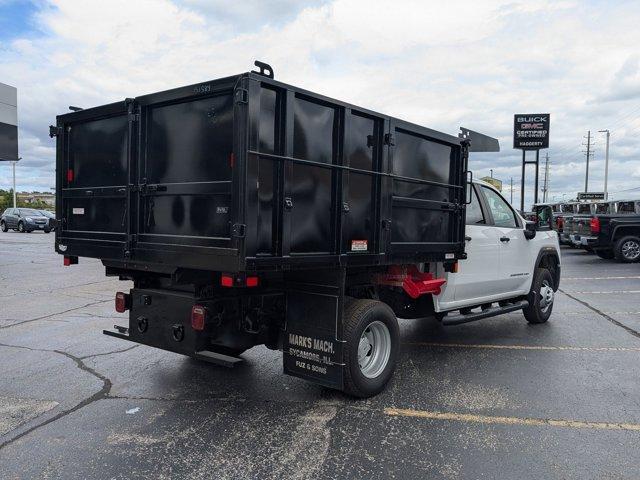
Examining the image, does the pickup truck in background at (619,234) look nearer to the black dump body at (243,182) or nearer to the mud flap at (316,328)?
the black dump body at (243,182)

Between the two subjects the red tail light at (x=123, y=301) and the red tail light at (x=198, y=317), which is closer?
the red tail light at (x=198, y=317)

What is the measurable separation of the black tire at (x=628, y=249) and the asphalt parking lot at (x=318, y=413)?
11.7 meters

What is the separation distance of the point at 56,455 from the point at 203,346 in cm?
129

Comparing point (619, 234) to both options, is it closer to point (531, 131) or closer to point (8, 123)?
point (531, 131)

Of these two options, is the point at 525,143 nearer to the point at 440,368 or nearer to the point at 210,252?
the point at 440,368

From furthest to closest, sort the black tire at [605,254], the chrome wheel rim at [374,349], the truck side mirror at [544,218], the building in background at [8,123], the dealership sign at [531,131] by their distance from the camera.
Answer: the dealership sign at [531,131] < the building in background at [8,123] < the black tire at [605,254] < the truck side mirror at [544,218] < the chrome wheel rim at [374,349]

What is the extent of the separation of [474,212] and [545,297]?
2358mm

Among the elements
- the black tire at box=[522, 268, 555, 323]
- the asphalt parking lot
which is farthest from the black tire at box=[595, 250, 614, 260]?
the asphalt parking lot

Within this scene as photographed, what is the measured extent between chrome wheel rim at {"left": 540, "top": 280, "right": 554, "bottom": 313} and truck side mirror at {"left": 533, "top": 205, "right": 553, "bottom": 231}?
2.73ft

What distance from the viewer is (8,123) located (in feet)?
82.9

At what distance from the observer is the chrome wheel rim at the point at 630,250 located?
1767 centimetres

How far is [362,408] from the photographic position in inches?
179

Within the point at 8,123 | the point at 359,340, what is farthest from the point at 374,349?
the point at 8,123

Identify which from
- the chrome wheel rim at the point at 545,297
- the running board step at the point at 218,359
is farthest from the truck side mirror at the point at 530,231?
the running board step at the point at 218,359
